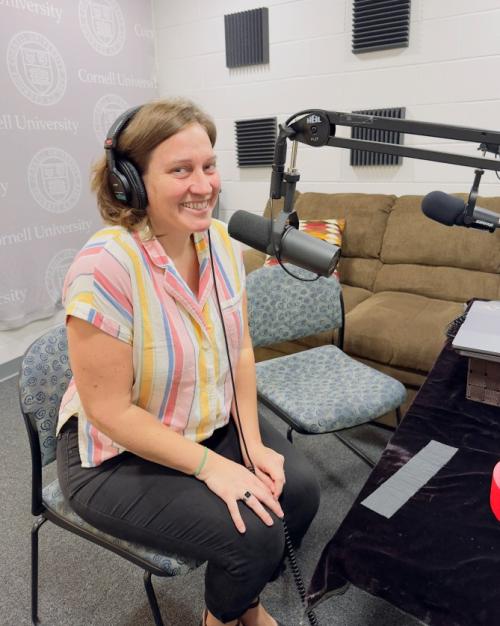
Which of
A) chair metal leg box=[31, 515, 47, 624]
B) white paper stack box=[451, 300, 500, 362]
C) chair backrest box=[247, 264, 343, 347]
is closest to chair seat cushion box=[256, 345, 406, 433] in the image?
chair backrest box=[247, 264, 343, 347]

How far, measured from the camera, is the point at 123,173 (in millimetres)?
1086

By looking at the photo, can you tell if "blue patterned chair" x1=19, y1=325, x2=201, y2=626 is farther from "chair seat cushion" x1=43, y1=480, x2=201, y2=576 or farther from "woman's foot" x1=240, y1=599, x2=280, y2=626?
"woman's foot" x1=240, y1=599, x2=280, y2=626

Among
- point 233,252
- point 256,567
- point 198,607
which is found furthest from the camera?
point 198,607

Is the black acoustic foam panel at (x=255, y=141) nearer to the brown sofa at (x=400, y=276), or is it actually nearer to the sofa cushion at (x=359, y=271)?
the brown sofa at (x=400, y=276)

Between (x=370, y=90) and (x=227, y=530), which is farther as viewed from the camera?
(x=370, y=90)

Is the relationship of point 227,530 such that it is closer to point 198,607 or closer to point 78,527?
point 78,527

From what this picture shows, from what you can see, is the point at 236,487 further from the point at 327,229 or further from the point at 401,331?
the point at 327,229

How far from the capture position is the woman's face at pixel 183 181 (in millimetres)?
1082

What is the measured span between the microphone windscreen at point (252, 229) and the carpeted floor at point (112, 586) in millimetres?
1136

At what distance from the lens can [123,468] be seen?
115 centimetres

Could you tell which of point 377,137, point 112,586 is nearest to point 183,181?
point 112,586

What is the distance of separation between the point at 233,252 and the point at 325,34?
7.71ft

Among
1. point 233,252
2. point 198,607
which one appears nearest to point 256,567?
point 198,607

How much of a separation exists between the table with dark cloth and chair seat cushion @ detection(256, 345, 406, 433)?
553mm
